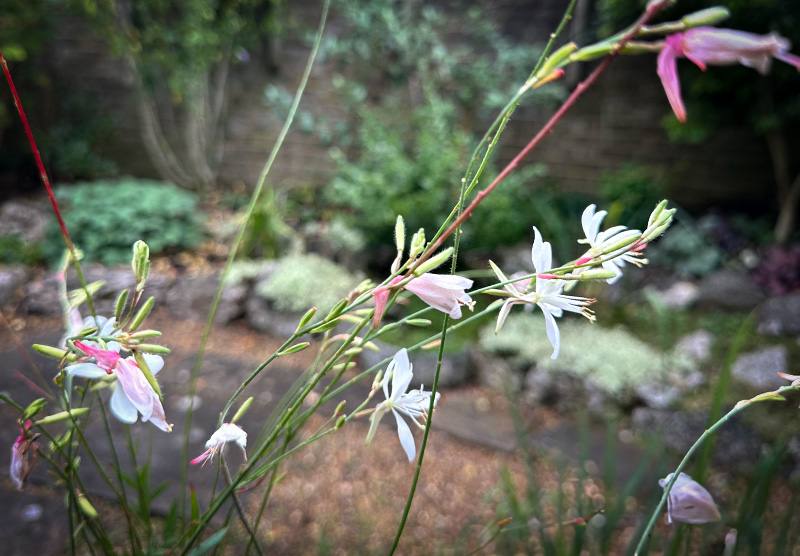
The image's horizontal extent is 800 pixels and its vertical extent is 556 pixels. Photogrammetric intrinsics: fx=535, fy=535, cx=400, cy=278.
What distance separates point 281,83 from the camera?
454 cm

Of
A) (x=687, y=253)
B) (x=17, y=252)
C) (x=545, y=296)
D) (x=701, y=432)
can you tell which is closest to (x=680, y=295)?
(x=687, y=253)

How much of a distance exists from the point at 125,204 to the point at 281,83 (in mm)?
1765

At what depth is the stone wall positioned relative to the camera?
13.3ft

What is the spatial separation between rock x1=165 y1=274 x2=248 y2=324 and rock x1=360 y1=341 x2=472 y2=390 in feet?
3.04

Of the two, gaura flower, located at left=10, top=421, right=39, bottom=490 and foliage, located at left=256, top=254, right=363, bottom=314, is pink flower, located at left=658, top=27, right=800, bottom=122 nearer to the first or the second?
gaura flower, located at left=10, top=421, right=39, bottom=490

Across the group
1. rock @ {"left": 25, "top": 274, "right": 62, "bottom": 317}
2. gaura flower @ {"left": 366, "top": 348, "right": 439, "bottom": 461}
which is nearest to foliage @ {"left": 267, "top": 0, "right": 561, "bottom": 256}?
rock @ {"left": 25, "top": 274, "right": 62, "bottom": 317}

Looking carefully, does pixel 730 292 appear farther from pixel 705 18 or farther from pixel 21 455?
pixel 21 455

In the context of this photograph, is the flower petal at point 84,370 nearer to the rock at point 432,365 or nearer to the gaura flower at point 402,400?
the gaura flower at point 402,400

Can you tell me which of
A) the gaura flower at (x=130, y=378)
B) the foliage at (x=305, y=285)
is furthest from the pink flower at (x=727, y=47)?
the foliage at (x=305, y=285)

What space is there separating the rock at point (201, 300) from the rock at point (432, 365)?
0.93 meters

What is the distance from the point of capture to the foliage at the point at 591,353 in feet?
7.70

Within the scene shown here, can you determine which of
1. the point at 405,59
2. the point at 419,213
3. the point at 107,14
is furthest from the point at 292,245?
the point at 107,14

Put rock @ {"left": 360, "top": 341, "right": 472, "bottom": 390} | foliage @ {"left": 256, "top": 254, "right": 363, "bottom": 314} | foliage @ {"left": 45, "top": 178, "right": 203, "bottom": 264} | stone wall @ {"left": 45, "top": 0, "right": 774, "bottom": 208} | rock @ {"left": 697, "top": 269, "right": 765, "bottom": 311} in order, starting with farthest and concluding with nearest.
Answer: stone wall @ {"left": 45, "top": 0, "right": 774, "bottom": 208} → foliage @ {"left": 45, "top": 178, "right": 203, "bottom": 264} → rock @ {"left": 697, "top": 269, "right": 765, "bottom": 311} → foliage @ {"left": 256, "top": 254, "right": 363, "bottom": 314} → rock @ {"left": 360, "top": 341, "right": 472, "bottom": 390}

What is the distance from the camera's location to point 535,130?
4172 millimetres
